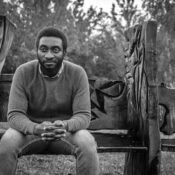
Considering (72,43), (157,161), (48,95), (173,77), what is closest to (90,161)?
(48,95)

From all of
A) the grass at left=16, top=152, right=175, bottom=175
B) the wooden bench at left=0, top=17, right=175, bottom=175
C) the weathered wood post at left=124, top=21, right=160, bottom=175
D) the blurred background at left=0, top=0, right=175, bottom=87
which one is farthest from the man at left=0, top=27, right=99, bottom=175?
the blurred background at left=0, top=0, right=175, bottom=87

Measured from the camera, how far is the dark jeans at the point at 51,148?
2.75m

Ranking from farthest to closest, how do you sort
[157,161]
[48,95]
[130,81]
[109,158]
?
[109,158] < [130,81] < [157,161] < [48,95]

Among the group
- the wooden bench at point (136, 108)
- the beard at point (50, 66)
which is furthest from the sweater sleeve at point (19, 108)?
the wooden bench at point (136, 108)

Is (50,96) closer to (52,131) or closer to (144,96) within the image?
(52,131)

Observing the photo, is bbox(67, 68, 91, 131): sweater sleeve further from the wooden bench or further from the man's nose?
the wooden bench

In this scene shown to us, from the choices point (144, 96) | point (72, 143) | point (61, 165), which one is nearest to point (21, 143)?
point (72, 143)

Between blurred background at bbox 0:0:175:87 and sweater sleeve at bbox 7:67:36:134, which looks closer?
sweater sleeve at bbox 7:67:36:134

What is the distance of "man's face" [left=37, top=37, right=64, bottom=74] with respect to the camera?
328cm

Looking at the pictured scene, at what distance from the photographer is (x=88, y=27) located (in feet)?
51.4

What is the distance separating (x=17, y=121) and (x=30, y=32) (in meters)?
10.7

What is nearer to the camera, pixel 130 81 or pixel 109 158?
pixel 130 81

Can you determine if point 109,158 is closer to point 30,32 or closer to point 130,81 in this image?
point 130,81

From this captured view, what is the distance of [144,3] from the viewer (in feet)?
48.2
